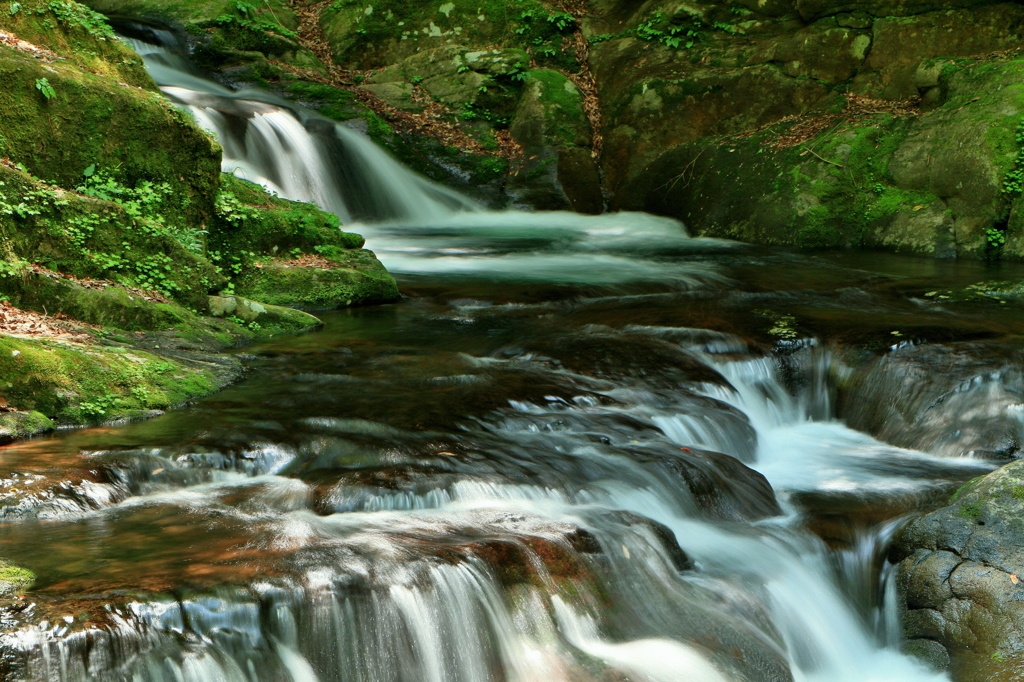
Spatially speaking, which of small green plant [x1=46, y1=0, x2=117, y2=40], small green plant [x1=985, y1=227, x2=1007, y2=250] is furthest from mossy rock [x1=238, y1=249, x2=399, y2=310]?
small green plant [x1=985, y1=227, x2=1007, y2=250]

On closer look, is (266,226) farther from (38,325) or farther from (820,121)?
(820,121)

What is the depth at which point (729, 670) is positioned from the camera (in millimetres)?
4082

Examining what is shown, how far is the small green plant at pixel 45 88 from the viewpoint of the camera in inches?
Result: 287

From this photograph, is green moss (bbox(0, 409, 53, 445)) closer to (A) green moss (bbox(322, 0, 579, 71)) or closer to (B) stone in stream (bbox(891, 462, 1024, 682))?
(B) stone in stream (bbox(891, 462, 1024, 682))

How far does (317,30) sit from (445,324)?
12378 millimetres

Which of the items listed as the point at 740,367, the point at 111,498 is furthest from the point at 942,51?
the point at 111,498

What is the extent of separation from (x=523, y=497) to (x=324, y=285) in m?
4.88

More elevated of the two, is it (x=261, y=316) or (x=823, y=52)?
(x=823, y=52)

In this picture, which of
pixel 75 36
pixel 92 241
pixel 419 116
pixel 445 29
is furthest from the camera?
pixel 445 29

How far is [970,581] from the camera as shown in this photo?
4.48m

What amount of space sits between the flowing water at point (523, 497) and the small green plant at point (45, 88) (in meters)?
2.67

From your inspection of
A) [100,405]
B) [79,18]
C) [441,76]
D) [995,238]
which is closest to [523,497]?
[100,405]

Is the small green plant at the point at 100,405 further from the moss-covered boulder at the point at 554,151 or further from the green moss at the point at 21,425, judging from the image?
the moss-covered boulder at the point at 554,151

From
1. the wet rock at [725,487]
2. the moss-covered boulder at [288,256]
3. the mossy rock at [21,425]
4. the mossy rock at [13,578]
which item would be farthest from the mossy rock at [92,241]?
the wet rock at [725,487]
